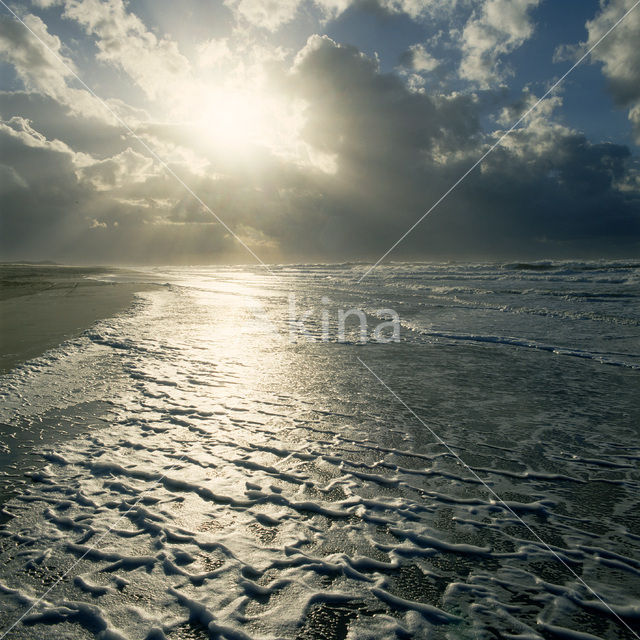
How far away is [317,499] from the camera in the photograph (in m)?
4.05

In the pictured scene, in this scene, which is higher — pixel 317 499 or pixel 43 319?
pixel 43 319

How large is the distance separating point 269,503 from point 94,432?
298 centimetres

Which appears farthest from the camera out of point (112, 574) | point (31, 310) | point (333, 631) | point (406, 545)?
point (31, 310)

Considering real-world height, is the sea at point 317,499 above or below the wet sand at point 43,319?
below

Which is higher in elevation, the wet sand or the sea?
the wet sand

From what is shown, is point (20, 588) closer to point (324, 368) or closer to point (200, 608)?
point (200, 608)

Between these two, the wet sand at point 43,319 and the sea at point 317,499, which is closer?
the sea at point 317,499

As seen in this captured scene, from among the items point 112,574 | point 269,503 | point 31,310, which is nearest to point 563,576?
point 269,503

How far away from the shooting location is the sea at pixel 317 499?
2736 millimetres

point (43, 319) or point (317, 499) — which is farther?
point (43, 319)

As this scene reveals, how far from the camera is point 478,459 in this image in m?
4.86

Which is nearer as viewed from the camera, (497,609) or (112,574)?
(497,609)

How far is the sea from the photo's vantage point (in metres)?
2.74

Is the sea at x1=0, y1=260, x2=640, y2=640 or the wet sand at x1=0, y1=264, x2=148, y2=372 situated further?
the wet sand at x1=0, y1=264, x2=148, y2=372
